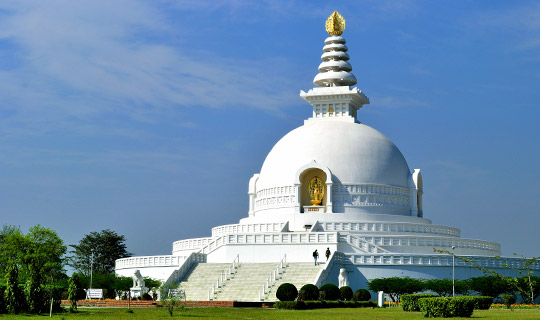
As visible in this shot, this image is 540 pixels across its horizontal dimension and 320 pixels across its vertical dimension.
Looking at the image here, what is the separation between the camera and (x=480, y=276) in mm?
45125

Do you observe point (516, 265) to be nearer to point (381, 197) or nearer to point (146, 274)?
point (381, 197)

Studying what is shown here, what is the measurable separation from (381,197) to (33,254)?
21.7 m

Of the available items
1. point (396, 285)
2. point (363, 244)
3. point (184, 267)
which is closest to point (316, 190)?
point (363, 244)

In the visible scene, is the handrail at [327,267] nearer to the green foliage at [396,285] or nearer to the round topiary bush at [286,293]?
the green foliage at [396,285]

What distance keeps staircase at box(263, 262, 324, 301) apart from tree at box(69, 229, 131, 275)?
94.8 feet

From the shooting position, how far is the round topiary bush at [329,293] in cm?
3844

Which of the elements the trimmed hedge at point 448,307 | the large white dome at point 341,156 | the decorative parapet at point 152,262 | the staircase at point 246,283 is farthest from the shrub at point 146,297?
the trimmed hedge at point 448,307

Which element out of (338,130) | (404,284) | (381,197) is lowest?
(404,284)

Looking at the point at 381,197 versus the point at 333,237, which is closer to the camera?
the point at 333,237

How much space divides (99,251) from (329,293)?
Result: 117 ft

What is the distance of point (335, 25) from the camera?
64.1 meters

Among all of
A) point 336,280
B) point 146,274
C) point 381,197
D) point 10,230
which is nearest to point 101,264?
point 10,230

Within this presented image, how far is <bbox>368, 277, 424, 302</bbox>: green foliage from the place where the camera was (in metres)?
42.3

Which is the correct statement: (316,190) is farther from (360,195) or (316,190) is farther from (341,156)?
(360,195)
